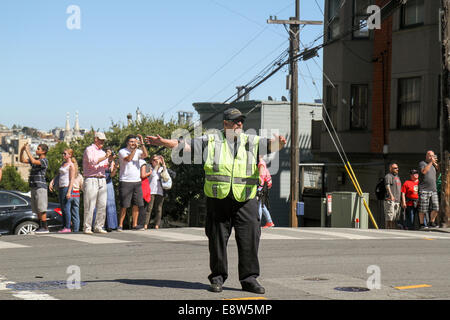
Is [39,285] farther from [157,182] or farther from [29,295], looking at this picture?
[157,182]

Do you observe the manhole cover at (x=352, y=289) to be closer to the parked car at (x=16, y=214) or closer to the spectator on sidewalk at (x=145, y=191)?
the spectator on sidewalk at (x=145, y=191)

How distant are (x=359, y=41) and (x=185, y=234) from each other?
1626 centimetres

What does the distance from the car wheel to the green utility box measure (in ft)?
25.1

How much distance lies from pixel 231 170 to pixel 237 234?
660 mm

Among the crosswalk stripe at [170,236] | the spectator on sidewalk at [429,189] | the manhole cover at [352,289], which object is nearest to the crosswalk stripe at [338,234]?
the crosswalk stripe at [170,236]

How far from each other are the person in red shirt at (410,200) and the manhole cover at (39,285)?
39.2 ft

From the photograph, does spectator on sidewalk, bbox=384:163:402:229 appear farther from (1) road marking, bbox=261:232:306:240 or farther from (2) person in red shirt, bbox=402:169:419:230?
(1) road marking, bbox=261:232:306:240

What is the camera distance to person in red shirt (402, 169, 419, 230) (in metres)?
18.5

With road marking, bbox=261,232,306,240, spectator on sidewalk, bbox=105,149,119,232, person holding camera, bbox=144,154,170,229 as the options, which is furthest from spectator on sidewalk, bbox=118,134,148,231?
road marking, bbox=261,232,306,240

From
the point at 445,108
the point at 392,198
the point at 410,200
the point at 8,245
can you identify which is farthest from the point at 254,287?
the point at 410,200

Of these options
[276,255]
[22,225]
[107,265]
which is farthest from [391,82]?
[107,265]

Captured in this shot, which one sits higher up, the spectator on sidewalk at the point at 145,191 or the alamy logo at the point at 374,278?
the spectator on sidewalk at the point at 145,191

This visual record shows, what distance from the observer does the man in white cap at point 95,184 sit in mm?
14031
